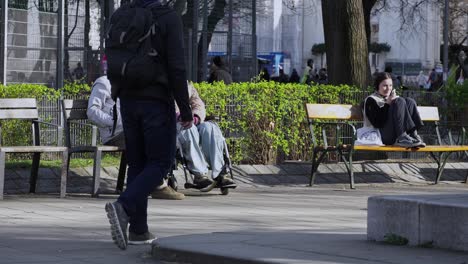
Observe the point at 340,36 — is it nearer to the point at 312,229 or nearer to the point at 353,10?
the point at 353,10

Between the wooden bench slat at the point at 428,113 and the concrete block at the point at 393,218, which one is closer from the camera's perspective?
the concrete block at the point at 393,218

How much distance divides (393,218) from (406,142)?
7.15 meters

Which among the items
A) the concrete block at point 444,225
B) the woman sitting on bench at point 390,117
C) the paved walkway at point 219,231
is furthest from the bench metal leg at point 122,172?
the concrete block at point 444,225

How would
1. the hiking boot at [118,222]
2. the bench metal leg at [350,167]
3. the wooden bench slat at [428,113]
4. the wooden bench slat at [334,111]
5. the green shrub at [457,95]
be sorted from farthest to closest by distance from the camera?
the green shrub at [457,95], the wooden bench slat at [428,113], the wooden bench slat at [334,111], the bench metal leg at [350,167], the hiking boot at [118,222]

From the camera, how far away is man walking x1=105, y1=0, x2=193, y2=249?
8.27 meters

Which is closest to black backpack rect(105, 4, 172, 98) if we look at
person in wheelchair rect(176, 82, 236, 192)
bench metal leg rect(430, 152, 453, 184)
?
person in wheelchair rect(176, 82, 236, 192)

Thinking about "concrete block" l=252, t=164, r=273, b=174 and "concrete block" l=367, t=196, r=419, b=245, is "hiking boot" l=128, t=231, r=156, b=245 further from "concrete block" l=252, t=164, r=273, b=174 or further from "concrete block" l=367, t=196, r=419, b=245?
"concrete block" l=252, t=164, r=273, b=174

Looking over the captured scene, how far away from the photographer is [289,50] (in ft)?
242

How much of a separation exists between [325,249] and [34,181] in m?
5.77

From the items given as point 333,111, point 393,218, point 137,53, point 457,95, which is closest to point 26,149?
point 137,53

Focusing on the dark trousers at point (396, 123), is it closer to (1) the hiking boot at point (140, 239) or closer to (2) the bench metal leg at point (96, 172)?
(2) the bench metal leg at point (96, 172)

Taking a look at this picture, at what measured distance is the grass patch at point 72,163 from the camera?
13796 mm

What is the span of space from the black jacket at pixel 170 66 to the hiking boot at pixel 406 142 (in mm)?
7092

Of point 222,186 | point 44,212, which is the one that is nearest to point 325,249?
point 44,212
